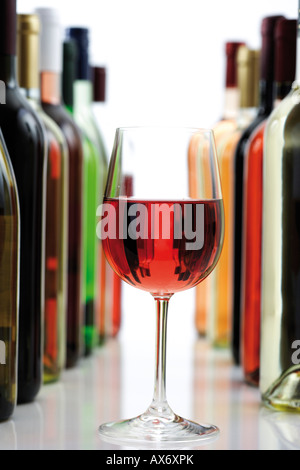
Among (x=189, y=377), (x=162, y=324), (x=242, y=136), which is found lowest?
(x=189, y=377)

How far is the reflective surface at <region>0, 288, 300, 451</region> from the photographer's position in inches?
32.0

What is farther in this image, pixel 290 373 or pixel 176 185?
pixel 290 373

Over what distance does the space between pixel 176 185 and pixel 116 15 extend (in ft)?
4.13

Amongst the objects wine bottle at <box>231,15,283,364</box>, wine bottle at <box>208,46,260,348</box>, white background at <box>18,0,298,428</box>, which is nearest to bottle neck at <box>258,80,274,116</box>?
wine bottle at <box>231,15,283,364</box>

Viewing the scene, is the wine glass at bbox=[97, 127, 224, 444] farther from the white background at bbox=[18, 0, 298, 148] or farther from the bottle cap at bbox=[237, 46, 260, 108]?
the white background at bbox=[18, 0, 298, 148]

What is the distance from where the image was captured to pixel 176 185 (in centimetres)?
81

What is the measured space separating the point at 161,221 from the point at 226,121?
0.72m

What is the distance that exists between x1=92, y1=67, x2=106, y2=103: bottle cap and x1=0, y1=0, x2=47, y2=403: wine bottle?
551 mm

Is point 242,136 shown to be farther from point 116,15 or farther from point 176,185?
point 116,15

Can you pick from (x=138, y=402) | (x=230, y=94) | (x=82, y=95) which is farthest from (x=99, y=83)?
(x=138, y=402)

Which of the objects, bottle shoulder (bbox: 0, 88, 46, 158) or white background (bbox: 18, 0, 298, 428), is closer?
bottle shoulder (bbox: 0, 88, 46, 158)

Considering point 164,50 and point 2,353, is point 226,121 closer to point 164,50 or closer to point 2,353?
point 164,50

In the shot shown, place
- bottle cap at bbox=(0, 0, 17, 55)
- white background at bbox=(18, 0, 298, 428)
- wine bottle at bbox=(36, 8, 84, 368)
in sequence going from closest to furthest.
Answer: bottle cap at bbox=(0, 0, 17, 55)
wine bottle at bbox=(36, 8, 84, 368)
white background at bbox=(18, 0, 298, 428)

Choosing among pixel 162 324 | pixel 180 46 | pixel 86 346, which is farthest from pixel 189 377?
pixel 180 46
